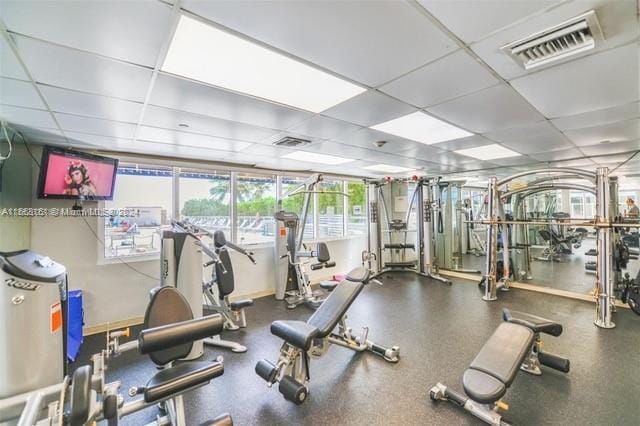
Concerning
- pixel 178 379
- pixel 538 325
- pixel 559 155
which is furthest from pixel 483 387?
pixel 559 155

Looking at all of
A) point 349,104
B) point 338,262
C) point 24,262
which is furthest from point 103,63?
point 338,262

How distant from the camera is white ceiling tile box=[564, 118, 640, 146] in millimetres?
3098

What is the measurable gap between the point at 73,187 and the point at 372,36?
12.3ft

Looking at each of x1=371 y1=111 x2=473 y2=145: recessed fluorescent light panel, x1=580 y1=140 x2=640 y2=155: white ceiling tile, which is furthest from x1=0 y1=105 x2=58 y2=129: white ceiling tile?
x1=580 y1=140 x2=640 y2=155: white ceiling tile

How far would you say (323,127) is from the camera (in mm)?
3029

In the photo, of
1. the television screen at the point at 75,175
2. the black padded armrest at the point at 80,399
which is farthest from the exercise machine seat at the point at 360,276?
the television screen at the point at 75,175

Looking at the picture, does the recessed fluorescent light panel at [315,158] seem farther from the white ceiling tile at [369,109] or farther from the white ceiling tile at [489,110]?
the white ceiling tile at [489,110]

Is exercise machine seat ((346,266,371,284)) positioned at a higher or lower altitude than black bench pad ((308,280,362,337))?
higher

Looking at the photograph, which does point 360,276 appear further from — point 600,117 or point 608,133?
point 608,133

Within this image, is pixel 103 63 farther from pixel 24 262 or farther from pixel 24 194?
pixel 24 194

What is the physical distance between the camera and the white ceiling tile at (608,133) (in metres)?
3.10

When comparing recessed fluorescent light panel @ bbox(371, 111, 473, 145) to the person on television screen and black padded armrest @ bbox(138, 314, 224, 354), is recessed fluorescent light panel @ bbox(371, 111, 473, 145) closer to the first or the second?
black padded armrest @ bbox(138, 314, 224, 354)

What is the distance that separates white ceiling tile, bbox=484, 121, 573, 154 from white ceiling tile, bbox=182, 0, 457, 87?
227cm

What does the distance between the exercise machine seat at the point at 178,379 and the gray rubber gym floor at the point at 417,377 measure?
2.34ft
